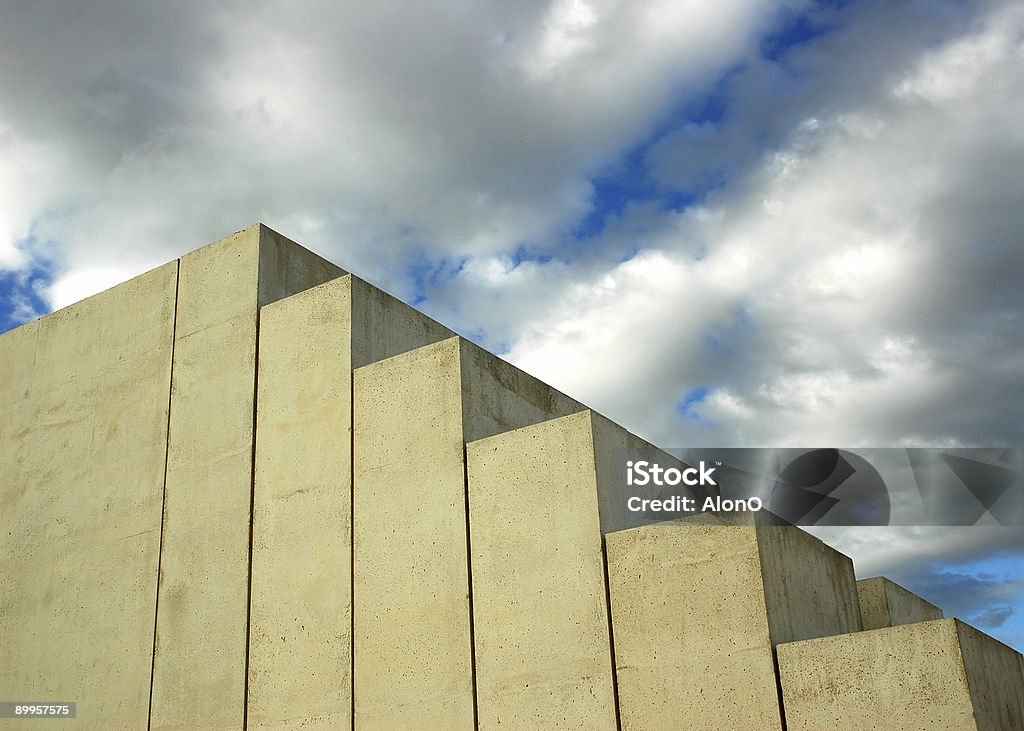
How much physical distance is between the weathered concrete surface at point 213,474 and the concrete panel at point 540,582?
274 centimetres

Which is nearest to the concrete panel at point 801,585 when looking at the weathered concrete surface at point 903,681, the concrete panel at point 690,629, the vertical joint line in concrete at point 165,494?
the concrete panel at point 690,629

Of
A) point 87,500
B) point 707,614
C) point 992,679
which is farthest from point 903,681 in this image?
point 87,500

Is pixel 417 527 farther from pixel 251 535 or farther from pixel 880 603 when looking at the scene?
pixel 880 603

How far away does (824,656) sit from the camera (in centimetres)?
789

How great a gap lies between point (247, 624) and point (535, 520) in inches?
129

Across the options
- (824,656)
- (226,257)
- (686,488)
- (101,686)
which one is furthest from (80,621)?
(824,656)

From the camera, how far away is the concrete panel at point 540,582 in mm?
8883

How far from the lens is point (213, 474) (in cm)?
1168

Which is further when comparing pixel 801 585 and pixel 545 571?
pixel 545 571

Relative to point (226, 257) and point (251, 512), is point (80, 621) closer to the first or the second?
point (251, 512)

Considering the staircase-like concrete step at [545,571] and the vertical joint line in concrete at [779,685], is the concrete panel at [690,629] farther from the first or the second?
the staircase-like concrete step at [545,571]

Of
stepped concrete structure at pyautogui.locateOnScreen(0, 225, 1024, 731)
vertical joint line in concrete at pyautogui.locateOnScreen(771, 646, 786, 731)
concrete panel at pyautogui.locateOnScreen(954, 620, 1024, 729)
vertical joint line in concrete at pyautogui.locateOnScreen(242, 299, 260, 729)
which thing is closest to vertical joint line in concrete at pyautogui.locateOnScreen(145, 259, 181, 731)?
stepped concrete structure at pyautogui.locateOnScreen(0, 225, 1024, 731)

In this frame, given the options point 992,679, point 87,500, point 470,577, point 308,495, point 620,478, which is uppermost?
point 87,500

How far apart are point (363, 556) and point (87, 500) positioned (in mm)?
4141
